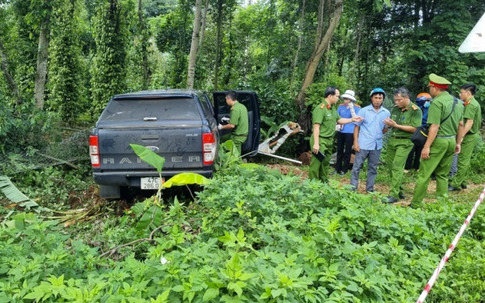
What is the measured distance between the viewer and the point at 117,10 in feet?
40.8

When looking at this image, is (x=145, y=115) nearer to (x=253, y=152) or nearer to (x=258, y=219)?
(x=258, y=219)

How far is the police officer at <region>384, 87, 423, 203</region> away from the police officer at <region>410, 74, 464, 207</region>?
56cm

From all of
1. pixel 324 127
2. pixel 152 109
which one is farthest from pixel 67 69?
pixel 324 127

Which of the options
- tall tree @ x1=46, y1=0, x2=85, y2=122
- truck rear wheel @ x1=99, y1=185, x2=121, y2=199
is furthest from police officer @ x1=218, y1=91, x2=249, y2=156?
tall tree @ x1=46, y1=0, x2=85, y2=122

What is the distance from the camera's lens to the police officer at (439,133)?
509 centimetres

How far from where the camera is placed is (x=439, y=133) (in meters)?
5.22

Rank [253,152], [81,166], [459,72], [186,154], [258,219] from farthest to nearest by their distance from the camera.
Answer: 1. [459,72]
2. [253,152]
3. [81,166]
4. [186,154]
5. [258,219]

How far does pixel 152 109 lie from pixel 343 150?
5.01m

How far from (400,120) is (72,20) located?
14.2m

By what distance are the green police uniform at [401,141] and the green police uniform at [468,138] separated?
5.17 feet

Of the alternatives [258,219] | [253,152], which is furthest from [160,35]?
[258,219]

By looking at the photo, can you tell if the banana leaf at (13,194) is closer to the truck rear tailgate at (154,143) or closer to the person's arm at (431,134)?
the truck rear tailgate at (154,143)

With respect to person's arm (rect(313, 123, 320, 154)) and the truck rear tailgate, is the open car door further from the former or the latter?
the truck rear tailgate

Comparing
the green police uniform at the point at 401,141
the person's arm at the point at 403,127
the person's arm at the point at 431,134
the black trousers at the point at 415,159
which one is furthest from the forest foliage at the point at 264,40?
the person's arm at the point at 431,134
